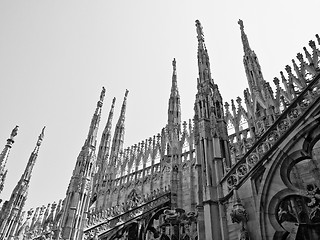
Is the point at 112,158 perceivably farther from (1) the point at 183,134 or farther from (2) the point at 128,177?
(1) the point at 183,134

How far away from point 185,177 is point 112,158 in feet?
28.6

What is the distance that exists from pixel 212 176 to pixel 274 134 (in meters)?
2.09

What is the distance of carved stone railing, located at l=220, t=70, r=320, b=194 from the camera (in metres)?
7.07

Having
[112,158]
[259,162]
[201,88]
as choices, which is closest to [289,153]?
[259,162]

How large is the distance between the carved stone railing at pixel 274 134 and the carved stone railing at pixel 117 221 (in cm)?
571

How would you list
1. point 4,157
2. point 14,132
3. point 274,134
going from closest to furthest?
point 274,134 < point 4,157 < point 14,132

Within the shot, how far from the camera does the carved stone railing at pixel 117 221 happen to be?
11.5 meters

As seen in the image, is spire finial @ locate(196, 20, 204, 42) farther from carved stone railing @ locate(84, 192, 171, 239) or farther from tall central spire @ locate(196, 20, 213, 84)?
carved stone railing @ locate(84, 192, 171, 239)

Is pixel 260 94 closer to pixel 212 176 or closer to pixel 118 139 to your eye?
pixel 212 176

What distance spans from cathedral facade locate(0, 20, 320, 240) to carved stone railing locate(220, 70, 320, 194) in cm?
3

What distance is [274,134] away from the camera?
741 centimetres

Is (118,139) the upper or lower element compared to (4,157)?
upper

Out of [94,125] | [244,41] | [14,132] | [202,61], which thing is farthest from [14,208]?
[244,41]

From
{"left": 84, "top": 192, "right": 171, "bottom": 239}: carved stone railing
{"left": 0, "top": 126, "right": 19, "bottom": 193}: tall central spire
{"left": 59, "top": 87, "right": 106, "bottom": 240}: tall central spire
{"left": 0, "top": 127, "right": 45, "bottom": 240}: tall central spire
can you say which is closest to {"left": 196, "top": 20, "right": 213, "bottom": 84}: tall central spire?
{"left": 84, "top": 192, "right": 171, "bottom": 239}: carved stone railing
